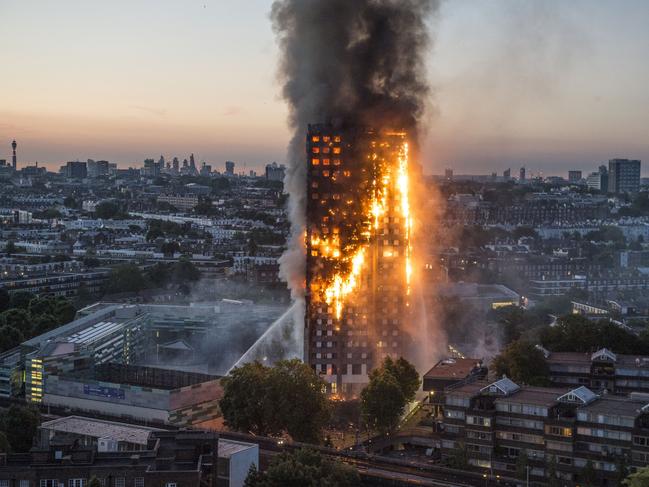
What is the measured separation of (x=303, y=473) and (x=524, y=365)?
437 inches

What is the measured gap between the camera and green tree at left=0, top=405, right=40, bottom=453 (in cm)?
2420

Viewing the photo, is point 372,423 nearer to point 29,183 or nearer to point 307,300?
point 307,300

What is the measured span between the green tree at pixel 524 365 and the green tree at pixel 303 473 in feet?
30.8

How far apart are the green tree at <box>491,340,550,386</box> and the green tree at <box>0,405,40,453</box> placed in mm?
11790

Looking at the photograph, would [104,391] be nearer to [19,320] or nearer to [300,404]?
[300,404]

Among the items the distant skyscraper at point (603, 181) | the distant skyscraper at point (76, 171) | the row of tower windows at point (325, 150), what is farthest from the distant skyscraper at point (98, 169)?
the row of tower windows at point (325, 150)

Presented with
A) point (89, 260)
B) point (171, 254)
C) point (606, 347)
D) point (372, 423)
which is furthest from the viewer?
point (171, 254)

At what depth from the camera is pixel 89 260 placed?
64.7 metres

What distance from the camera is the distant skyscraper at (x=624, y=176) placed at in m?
118

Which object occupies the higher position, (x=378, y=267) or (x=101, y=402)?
(x=378, y=267)

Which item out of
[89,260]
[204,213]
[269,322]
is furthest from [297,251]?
[204,213]

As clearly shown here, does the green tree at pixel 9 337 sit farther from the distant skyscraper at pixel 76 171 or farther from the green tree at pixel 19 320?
the distant skyscraper at pixel 76 171

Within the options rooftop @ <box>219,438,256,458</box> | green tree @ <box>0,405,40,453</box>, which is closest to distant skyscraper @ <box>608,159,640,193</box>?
green tree @ <box>0,405,40,453</box>

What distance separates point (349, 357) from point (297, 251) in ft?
12.6
